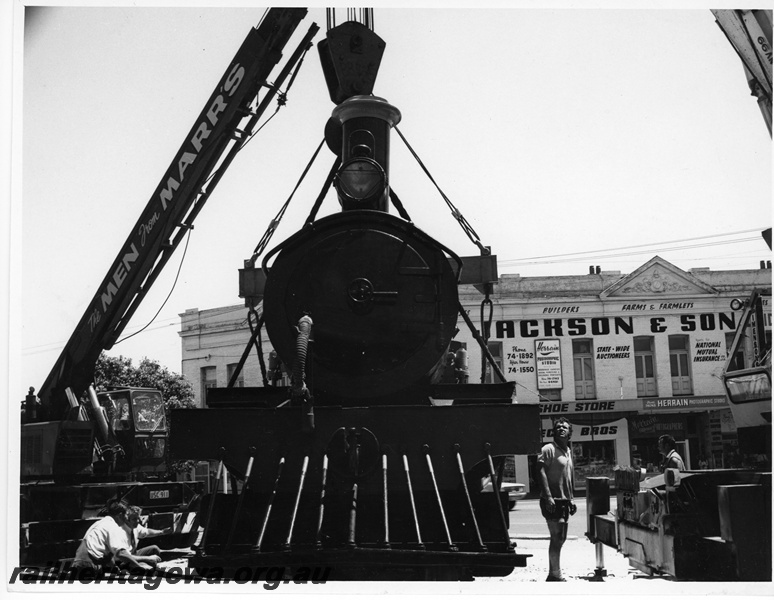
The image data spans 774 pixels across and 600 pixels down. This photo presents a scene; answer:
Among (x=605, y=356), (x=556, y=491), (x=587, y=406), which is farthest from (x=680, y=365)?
(x=556, y=491)

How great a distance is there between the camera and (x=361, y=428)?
14.9 ft

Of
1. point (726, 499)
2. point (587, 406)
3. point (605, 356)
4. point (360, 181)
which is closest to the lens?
point (726, 499)

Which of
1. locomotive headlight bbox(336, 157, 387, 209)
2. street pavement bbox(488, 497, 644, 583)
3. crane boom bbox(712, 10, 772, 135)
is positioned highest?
crane boom bbox(712, 10, 772, 135)

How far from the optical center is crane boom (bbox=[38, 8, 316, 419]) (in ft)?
25.7

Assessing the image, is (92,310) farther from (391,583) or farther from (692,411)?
(692,411)

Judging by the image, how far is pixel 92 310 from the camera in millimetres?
8672

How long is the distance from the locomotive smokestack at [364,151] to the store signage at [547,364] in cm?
1153

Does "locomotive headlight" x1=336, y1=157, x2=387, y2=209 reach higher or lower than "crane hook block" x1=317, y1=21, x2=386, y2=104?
lower

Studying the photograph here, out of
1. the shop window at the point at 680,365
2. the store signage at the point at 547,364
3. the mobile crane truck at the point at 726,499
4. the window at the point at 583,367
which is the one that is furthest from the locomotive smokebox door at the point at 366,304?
the store signage at the point at 547,364

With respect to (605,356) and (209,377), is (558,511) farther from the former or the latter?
→ (605,356)

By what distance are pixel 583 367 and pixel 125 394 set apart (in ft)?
31.5

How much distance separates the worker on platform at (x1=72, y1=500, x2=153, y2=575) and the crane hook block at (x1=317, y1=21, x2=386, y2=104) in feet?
12.2

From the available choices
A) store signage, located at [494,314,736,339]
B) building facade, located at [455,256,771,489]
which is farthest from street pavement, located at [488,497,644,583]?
store signage, located at [494,314,736,339]

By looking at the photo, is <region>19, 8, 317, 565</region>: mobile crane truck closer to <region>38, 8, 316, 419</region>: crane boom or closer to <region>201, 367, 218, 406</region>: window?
<region>38, 8, 316, 419</region>: crane boom
